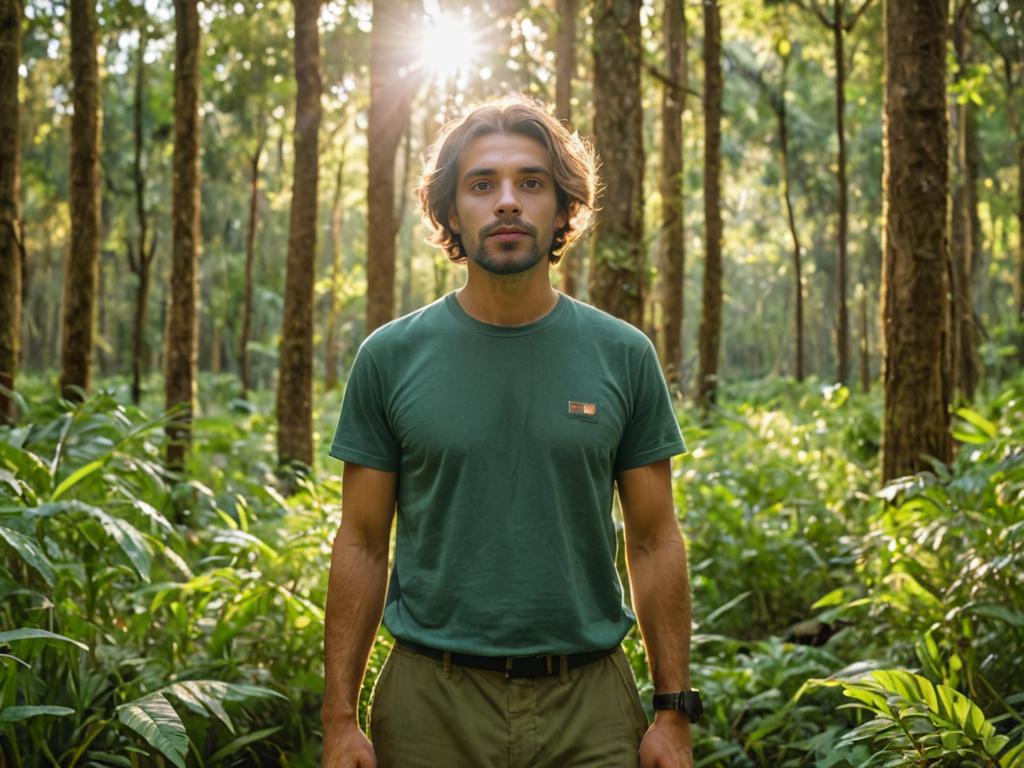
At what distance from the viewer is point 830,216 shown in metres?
42.0

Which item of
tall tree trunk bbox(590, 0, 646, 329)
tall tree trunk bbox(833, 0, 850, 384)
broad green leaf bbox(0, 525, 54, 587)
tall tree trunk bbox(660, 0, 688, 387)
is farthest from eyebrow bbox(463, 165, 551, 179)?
tall tree trunk bbox(660, 0, 688, 387)

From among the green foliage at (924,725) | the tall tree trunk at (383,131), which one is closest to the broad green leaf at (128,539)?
the green foliage at (924,725)

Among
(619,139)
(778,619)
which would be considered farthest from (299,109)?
(778,619)

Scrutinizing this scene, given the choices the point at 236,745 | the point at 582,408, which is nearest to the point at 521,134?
the point at 582,408

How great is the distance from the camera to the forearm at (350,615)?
2926 mm

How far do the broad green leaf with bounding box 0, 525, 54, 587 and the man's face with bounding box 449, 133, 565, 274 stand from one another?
2.11m

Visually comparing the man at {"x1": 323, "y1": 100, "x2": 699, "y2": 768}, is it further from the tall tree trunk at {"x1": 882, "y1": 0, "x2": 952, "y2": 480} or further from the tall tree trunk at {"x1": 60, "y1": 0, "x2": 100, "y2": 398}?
the tall tree trunk at {"x1": 60, "y1": 0, "x2": 100, "y2": 398}

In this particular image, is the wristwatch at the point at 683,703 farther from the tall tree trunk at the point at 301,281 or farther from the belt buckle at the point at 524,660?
the tall tree trunk at the point at 301,281

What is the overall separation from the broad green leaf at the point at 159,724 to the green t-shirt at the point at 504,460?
3.77ft

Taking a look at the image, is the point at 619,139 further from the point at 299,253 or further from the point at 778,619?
the point at 299,253

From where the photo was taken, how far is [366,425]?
3039mm

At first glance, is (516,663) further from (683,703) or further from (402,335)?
(402,335)

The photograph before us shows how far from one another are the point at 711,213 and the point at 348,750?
16.1 m

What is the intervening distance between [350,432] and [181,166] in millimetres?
10360
